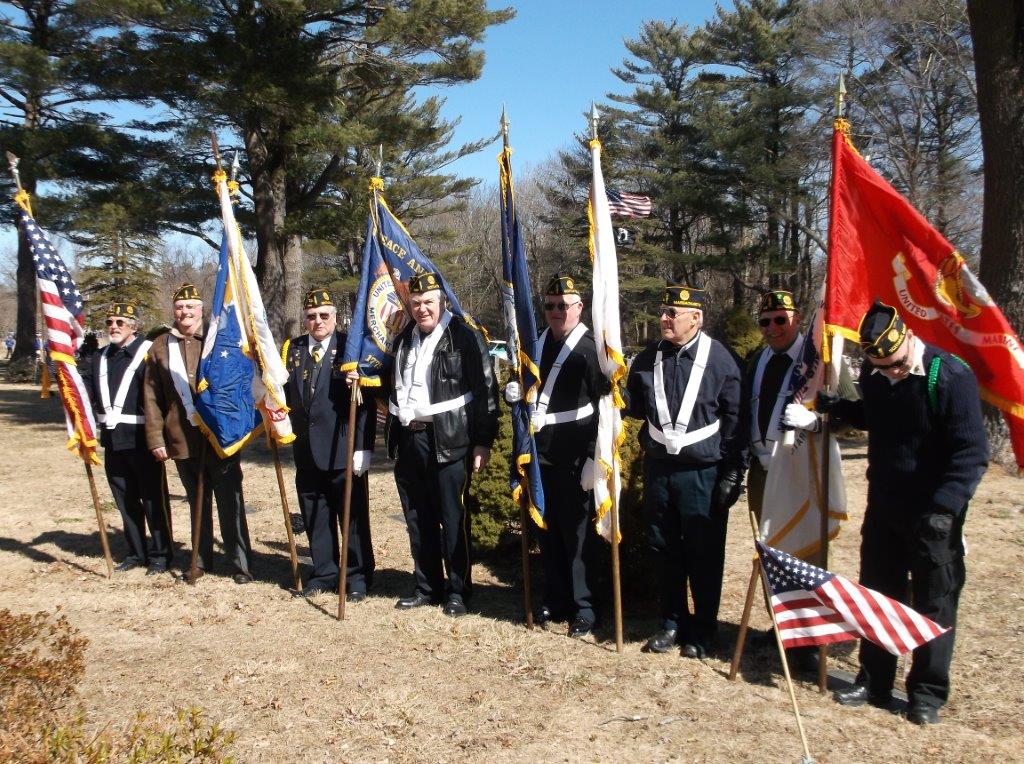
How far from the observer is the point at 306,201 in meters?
20.8

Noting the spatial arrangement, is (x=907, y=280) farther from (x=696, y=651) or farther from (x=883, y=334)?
(x=696, y=651)

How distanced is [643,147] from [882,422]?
34240 mm

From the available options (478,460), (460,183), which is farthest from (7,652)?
(460,183)

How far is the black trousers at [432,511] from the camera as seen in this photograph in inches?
224

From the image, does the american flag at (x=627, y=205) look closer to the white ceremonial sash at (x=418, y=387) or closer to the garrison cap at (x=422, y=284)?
the garrison cap at (x=422, y=284)

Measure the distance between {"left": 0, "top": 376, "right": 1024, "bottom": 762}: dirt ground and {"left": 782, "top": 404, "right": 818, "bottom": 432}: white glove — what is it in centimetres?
146

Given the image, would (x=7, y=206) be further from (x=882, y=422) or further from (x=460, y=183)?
(x=882, y=422)

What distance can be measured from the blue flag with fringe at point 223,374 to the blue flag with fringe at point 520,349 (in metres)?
2.29

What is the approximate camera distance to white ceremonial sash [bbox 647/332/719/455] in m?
4.80

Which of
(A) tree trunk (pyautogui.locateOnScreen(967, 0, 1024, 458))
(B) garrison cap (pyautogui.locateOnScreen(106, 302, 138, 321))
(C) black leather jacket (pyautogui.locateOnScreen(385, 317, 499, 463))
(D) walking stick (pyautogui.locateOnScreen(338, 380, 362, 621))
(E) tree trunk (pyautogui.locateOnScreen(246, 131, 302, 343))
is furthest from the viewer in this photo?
(E) tree trunk (pyautogui.locateOnScreen(246, 131, 302, 343))

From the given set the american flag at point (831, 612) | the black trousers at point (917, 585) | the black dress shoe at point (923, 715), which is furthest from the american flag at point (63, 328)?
the black dress shoe at point (923, 715)

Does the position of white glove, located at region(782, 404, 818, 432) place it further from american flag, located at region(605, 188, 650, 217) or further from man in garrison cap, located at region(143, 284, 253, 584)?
american flag, located at region(605, 188, 650, 217)

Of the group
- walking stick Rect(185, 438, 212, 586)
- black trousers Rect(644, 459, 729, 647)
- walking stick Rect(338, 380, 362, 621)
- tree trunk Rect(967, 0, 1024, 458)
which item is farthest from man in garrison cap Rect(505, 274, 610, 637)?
tree trunk Rect(967, 0, 1024, 458)

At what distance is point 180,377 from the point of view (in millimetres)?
6699
